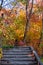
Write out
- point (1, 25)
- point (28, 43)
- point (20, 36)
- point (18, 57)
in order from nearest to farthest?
point (1, 25), point (18, 57), point (20, 36), point (28, 43)

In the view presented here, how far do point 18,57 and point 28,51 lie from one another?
148 cm

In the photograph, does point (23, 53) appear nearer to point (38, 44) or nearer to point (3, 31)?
point (3, 31)

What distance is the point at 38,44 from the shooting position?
82.8ft

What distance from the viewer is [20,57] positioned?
1502 cm

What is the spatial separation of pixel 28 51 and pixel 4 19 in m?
7.44

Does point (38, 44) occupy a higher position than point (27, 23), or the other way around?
point (27, 23)

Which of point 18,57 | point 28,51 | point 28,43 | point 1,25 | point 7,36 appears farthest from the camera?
point 28,43

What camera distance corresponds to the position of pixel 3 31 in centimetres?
905

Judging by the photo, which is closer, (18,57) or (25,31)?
(18,57)

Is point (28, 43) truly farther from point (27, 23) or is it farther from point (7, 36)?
point (7, 36)

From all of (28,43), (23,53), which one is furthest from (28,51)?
(28,43)

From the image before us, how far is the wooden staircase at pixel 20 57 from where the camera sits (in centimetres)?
1400

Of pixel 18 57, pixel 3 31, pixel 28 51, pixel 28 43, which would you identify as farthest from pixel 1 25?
pixel 28 43

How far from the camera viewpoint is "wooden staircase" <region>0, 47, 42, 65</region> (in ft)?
45.9
